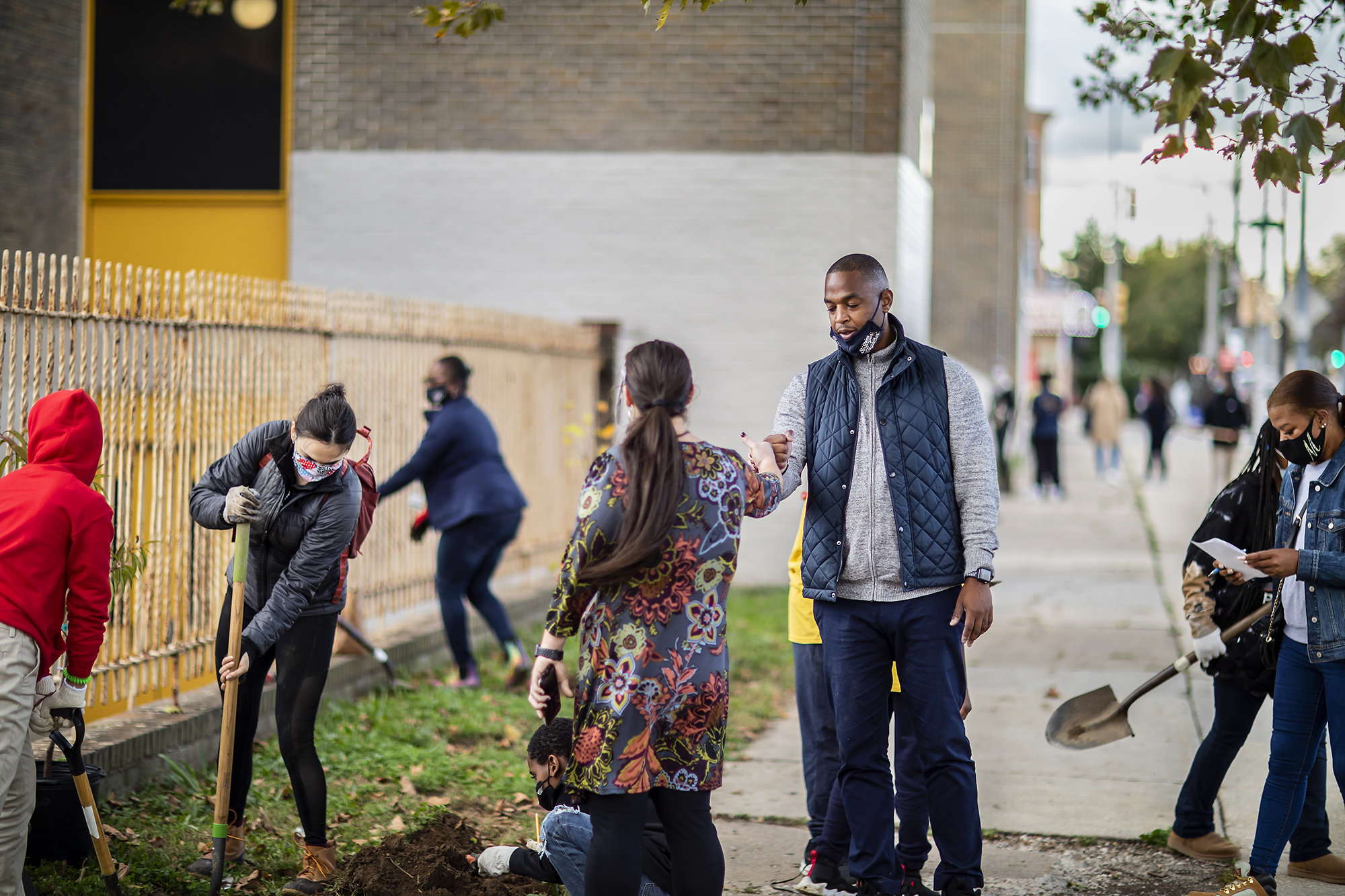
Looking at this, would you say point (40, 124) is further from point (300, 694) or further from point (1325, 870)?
point (1325, 870)

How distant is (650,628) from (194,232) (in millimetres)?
11012

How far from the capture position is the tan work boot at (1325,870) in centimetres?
479

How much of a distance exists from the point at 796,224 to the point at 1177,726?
6.54 metres

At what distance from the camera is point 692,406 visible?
12.1 metres

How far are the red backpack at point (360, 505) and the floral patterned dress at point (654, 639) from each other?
148cm

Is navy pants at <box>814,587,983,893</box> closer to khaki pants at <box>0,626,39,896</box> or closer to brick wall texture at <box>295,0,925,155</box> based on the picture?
khaki pants at <box>0,626,39,896</box>

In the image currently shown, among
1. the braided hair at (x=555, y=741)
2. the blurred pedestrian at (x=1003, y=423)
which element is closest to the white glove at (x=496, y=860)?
the braided hair at (x=555, y=741)

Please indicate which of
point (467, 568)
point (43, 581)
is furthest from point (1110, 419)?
point (43, 581)

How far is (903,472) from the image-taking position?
4.20 m

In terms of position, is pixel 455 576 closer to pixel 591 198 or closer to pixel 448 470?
pixel 448 470

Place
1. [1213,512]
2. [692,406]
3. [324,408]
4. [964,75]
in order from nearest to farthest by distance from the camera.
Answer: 1. [324,408]
2. [1213,512]
3. [692,406]
4. [964,75]

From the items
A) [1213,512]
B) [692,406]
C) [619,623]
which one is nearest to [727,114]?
[692,406]

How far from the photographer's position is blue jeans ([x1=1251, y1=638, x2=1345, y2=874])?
4.33m

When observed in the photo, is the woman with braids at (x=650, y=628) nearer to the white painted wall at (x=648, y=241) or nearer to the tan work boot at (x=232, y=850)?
the tan work boot at (x=232, y=850)
